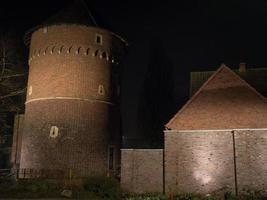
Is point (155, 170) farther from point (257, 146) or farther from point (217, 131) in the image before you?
point (257, 146)

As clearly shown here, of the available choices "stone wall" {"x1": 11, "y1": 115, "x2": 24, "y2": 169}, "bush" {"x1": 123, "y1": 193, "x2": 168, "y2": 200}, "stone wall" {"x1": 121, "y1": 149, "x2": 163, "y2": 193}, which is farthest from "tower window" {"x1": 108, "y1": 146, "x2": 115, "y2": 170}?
"stone wall" {"x1": 11, "y1": 115, "x2": 24, "y2": 169}

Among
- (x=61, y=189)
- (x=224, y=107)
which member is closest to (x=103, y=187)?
(x=61, y=189)

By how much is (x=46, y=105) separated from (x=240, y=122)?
14.2 metres

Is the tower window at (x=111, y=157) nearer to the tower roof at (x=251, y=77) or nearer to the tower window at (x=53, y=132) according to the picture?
the tower window at (x=53, y=132)

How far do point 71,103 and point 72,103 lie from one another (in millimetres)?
71

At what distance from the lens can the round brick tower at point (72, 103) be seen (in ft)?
94.0

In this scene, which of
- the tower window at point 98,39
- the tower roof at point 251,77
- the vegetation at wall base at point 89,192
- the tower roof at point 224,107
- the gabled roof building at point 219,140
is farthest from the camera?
the tower window at point 98,39

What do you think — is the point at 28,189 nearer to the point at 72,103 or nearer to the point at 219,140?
the point at 72,103

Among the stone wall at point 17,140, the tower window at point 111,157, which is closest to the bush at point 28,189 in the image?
the tower window at point 111,157

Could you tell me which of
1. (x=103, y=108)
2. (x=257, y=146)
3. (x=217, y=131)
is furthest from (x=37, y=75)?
(x=257, y=146)

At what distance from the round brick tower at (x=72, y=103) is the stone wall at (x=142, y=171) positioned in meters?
5.75

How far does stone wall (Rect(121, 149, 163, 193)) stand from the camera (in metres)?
23.0

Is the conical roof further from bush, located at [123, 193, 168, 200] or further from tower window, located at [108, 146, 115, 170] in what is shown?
bush, located at [123, 193, 168, 200]

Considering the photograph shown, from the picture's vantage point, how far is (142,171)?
23297 millimetres
